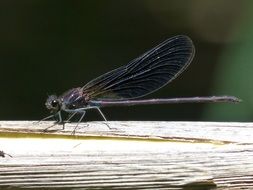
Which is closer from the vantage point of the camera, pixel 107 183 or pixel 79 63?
pixel 107 183

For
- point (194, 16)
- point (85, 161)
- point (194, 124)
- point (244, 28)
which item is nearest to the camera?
point (85, 161)

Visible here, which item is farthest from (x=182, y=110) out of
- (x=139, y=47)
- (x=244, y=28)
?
(x=244, y=28)

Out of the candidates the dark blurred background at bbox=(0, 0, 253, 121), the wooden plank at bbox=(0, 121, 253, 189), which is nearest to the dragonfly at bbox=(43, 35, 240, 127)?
the wooden plank at bbox=(0, 121, 253, 189)

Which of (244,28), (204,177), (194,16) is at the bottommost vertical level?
(204,177)

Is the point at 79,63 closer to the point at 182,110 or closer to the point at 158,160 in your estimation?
the point at 182,110

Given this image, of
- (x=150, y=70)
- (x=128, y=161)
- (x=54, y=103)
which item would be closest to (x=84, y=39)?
(x=150, y=70)

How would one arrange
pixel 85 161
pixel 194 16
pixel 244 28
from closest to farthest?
pixel 85 161 < pixel 244 28 < pixel 194 16

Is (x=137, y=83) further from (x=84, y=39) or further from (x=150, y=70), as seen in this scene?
(x=84, y=39)
